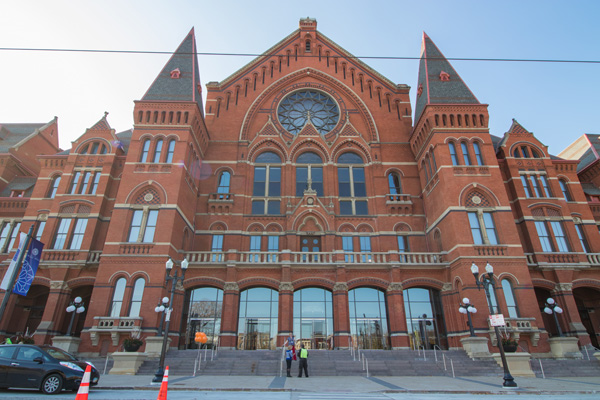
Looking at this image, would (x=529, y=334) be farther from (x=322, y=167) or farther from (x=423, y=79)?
(x=423, y=79)

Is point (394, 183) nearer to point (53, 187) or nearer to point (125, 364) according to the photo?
point (125, 364)

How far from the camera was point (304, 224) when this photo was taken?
30859mm

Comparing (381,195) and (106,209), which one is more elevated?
(381,195)

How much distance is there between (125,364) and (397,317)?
17259 mm

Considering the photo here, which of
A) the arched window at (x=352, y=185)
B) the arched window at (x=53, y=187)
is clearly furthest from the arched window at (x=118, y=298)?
the arched window at (x=352, y=185)

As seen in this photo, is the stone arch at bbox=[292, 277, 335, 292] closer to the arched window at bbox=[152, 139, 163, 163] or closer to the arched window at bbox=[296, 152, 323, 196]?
the arched window at bbox=[296, 152, 323, 196]

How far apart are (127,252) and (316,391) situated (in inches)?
695

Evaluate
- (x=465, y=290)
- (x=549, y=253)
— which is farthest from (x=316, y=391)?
(x=549, y=253)

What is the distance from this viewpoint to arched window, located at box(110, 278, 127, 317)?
23.7 meters

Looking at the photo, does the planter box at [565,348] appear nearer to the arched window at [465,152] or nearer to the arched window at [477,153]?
the arched window at [477,153]

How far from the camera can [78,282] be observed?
1020 inches

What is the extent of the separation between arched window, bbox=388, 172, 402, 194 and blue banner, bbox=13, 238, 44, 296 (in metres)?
26.3

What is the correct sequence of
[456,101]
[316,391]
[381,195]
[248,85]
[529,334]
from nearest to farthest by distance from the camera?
[316,391] < [529,334] < [456,101] < [381,195] < [248,85]

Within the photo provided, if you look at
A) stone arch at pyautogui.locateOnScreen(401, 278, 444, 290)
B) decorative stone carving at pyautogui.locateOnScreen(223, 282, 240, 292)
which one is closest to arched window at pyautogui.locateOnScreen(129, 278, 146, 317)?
decorative stone carving at pyautogui.locateOnScreen(223, 282, 240, 292)
